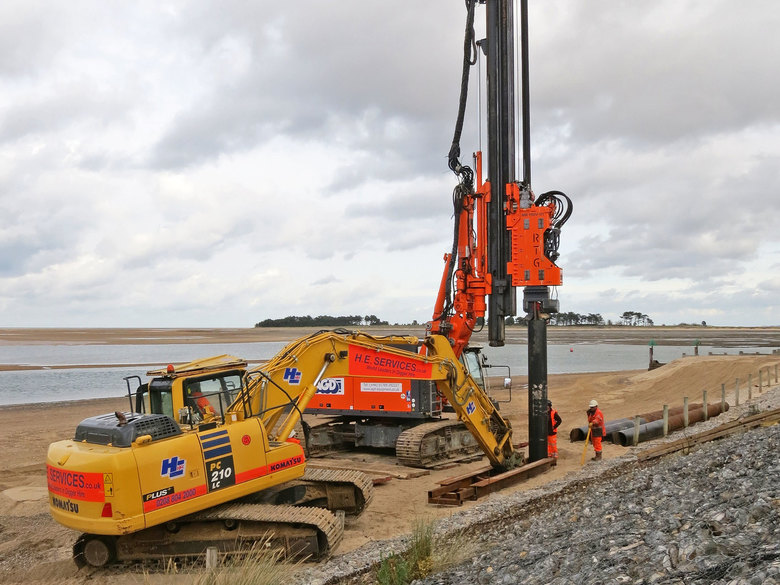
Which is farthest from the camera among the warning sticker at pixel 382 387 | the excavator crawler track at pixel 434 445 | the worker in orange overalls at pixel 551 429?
the warning sticker at pixel 382 387

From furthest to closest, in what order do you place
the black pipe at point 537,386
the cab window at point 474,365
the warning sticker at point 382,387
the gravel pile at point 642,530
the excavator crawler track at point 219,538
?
1. the cab window at point 474,365
2. the warning sticker at point 382,387
3. the black pipe at point 537,386
4. the excavator crawler track at point 219,538
5. the gravel pile at point 642,530

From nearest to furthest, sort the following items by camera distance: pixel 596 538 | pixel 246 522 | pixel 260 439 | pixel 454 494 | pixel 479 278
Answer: pixel 596 538, pixel 246 522, pixel 260 439, pixel 454 494, pixel 479 278

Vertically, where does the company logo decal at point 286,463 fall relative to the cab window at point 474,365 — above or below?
below

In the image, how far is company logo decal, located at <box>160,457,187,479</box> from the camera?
8562 mm

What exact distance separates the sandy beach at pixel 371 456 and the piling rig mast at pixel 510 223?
291 centimetres

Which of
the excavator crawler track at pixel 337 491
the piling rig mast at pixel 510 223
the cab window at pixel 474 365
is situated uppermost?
the piling rig mast at pixel 510 223

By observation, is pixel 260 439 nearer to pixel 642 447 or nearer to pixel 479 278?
pixel 479 278

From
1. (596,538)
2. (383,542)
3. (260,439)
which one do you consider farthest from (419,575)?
(260,439)

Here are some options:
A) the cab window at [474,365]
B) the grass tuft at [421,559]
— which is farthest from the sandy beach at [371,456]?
the grass tuft at [421,559]

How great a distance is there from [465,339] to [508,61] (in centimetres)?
663

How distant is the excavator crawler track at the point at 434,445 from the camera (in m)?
14.7

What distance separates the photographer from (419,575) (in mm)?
6891

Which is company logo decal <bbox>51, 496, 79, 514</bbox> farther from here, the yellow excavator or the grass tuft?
the grass tuft

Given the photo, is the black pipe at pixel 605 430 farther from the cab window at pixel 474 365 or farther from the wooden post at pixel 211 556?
the wooden post at pixel 211 556
